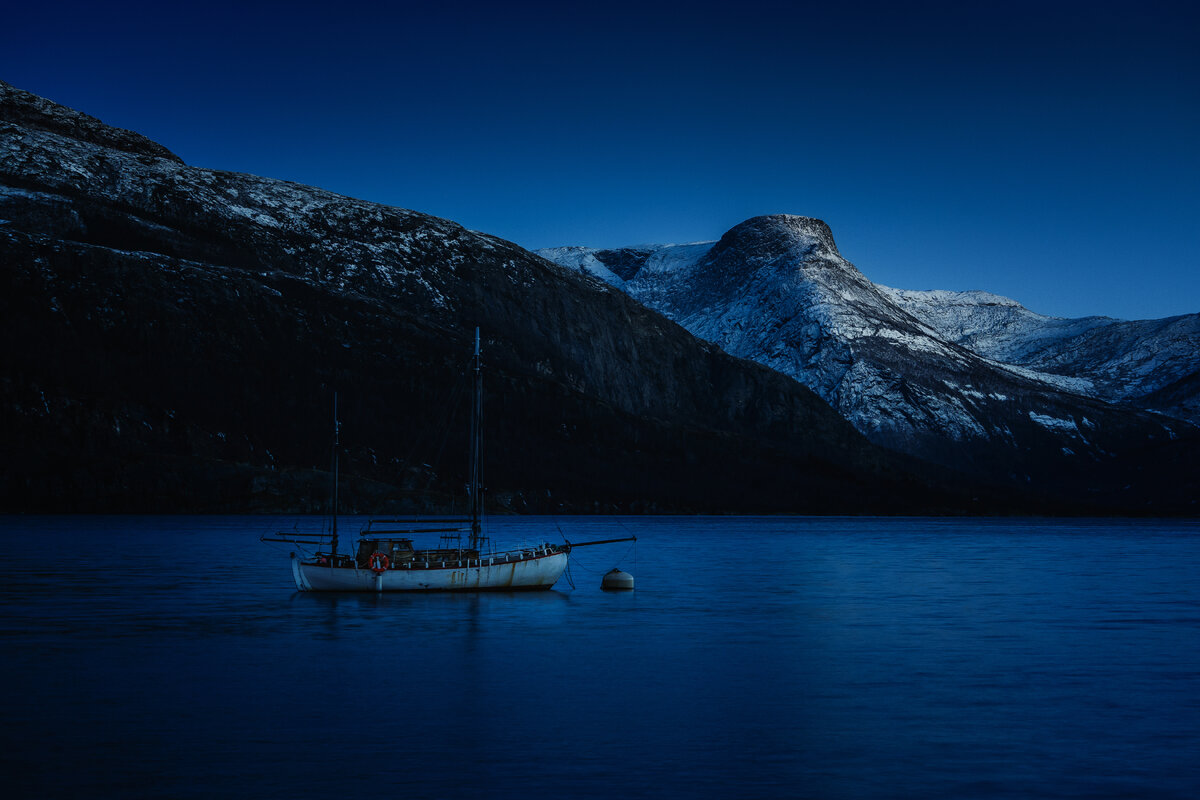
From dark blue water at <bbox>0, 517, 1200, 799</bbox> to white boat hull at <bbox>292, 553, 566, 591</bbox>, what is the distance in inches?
52.0

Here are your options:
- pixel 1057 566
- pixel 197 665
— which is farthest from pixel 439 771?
pixel 1057 566

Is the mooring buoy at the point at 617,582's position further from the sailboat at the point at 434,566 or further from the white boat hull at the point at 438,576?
the white boat hull at the point at 438,576

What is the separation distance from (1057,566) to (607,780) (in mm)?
122120

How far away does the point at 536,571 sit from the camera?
8656 cm

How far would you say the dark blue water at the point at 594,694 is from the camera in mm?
31000

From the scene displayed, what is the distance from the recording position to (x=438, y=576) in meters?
82.4

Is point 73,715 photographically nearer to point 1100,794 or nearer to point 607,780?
point 607,780

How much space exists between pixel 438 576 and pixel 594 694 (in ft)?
128

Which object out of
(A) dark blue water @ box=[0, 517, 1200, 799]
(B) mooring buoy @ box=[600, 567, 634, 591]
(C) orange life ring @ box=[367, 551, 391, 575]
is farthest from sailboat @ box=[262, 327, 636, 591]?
(B) mooring buoy @ box=[600, 567, 634, 591]

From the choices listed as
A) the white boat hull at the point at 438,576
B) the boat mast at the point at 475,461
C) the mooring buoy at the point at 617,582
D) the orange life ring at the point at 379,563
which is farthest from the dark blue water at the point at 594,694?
the boat mast at the point at 475,461

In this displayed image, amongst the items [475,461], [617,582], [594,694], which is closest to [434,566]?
[475,461]

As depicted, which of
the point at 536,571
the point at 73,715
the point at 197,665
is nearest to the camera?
the point at 73,715

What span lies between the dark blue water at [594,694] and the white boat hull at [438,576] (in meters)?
1.32

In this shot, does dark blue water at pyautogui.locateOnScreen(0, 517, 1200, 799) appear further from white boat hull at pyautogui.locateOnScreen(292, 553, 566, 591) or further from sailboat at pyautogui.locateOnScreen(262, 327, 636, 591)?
sailboat at pyautogui.locateOnScreen(262, 327, 636, 591)
